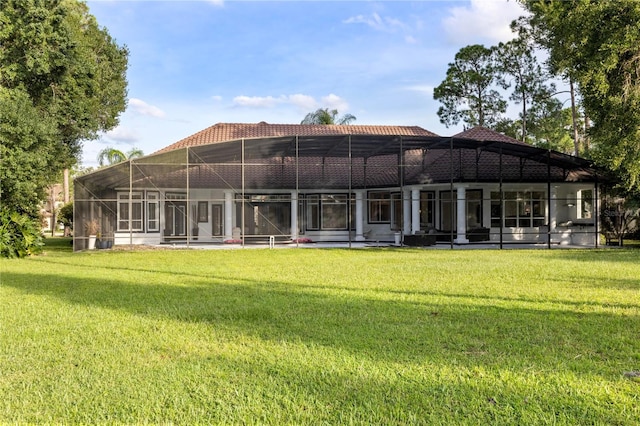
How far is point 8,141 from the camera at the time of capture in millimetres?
16734

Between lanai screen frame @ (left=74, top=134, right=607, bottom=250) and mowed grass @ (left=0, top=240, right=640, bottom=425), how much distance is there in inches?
386

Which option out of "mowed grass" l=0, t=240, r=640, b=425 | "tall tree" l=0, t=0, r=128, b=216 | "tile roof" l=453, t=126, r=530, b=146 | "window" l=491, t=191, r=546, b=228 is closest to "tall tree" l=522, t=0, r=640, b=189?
"window" l=491, t=191, r=546, b=228

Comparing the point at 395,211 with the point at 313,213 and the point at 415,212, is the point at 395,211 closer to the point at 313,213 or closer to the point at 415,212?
the point at 415,212

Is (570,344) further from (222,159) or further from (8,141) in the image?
(222,159)

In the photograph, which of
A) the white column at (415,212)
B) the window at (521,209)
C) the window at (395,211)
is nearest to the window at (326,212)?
the window at (395,211)

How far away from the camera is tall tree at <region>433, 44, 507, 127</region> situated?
37.3 metres

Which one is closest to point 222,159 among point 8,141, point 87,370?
point 8,141

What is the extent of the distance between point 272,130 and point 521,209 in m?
14.7

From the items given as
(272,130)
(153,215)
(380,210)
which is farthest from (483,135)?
(153,215)

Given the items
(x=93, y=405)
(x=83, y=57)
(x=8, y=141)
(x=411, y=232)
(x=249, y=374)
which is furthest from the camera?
(x=411, y=232)

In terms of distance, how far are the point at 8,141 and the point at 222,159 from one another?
856cm

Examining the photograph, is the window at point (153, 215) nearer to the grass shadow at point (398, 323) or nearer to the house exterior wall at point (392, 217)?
the house exterior wall at point (392, 217)

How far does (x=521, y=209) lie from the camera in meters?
24.8

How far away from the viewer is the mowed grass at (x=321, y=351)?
381 cm
